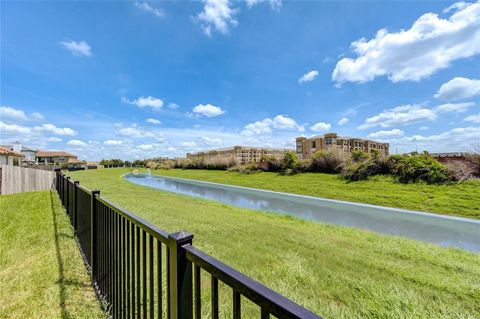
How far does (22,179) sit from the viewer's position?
10.1 meters

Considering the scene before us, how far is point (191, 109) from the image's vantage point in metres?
24.7

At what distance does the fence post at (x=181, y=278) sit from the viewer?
40.8 inches

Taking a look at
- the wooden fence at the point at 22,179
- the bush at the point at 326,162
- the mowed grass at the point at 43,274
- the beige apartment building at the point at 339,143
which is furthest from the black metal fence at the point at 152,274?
the beige apartment building at the point at 339,143

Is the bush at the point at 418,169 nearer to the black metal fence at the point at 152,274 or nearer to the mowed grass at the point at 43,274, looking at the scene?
the black metal fence at the point at 152,274

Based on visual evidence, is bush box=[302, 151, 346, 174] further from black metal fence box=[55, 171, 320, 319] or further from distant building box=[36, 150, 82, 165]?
distant building box=[36, 150, 82, 165]

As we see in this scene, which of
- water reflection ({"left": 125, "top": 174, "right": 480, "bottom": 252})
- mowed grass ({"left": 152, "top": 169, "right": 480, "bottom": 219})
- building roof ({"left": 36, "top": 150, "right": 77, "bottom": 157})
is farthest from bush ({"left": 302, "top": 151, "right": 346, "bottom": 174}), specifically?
building roof ({"left": 36, "top": 150, "right": 77, "bottom": 157})

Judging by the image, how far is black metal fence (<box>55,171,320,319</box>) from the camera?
72 cm

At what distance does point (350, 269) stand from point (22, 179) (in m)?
13.0

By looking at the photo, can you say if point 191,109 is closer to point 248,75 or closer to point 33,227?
point 248,75

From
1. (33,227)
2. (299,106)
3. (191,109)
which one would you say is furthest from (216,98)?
(33,227)

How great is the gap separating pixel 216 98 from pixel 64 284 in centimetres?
2119

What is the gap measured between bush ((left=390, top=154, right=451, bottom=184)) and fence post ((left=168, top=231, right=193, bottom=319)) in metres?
12.3

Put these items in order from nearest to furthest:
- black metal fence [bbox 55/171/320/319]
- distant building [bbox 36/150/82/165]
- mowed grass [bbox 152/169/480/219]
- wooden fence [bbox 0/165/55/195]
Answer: black metal fence [bbox 55/171/320/319], mowed grass [bbox 152/169/480/219], wooden fence [bbox 0/165/55/195], distant building [bbox 36/150/82/165]

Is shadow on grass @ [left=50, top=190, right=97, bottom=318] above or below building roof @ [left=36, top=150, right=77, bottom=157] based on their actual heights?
below
